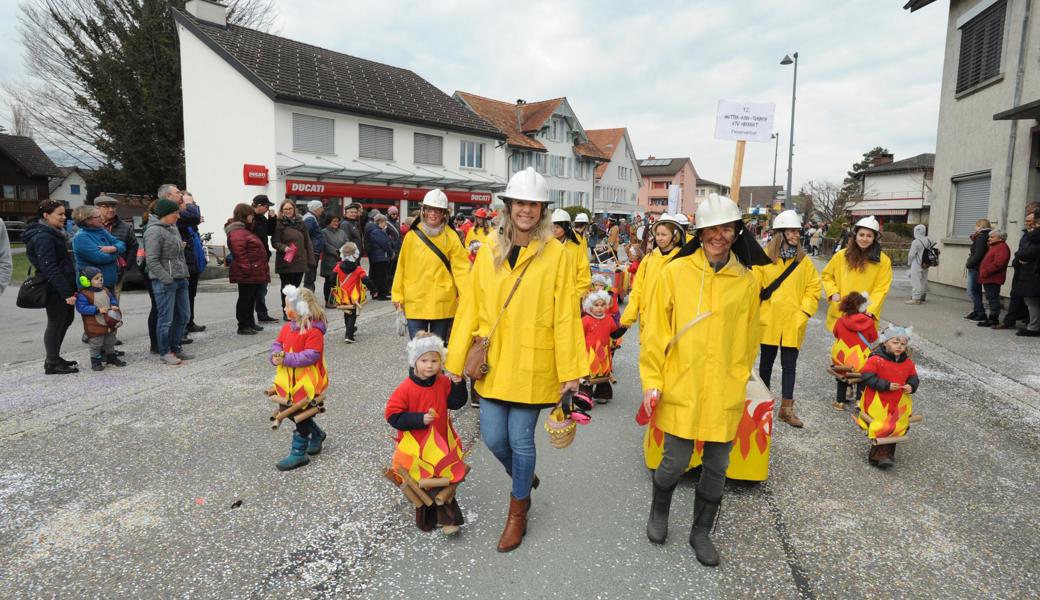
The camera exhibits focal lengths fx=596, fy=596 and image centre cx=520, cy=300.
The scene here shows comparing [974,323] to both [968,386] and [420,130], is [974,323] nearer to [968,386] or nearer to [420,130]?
[968,386]

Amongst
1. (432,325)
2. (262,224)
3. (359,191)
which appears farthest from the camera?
(359,191)

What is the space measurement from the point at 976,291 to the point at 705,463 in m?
10.2

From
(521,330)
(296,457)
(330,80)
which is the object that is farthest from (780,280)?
(330,80)

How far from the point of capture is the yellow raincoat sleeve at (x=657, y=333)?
299 centimetres

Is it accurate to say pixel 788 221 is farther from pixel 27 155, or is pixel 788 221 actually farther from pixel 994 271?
pixel 27 155

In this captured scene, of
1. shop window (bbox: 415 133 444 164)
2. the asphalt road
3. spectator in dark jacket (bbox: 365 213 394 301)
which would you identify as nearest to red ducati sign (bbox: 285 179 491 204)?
shop window (bbox: 415 133 444 164)

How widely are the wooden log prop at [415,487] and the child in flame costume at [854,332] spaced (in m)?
4.05

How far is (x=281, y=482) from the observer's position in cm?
387

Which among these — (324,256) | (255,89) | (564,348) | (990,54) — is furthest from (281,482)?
(255,89)

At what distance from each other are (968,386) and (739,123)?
4923 mm

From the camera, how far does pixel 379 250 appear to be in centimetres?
1098

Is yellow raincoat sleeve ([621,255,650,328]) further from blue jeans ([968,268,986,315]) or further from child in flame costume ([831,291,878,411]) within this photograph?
blue jeans ([968,268,986,315])

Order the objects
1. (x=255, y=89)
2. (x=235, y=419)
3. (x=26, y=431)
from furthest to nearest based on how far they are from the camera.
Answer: (x=255, y=89)
(x=235, y=419)
(x=26, y=431)

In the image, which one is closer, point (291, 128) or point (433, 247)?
point (433, 247)
